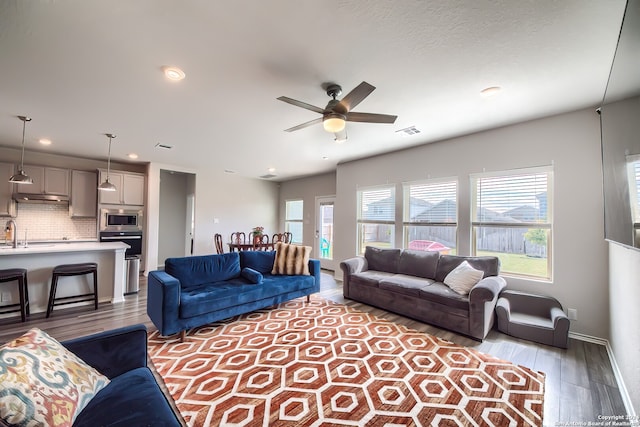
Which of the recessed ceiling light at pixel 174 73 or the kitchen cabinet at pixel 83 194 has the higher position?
the recessed ceiling light at pixel 174 73

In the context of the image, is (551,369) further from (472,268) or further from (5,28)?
(5,28)

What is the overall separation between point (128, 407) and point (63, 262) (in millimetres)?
3686

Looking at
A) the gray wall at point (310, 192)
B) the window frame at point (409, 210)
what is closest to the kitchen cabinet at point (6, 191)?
the gray wall at point (310, 192)

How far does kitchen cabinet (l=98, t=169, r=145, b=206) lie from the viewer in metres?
5.43

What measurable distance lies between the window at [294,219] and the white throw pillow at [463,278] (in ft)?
16.8

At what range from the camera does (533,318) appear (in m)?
3.04

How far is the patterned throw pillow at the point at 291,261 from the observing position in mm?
4059

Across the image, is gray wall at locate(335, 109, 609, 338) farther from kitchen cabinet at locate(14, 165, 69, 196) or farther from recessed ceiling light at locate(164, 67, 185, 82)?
kitchen cabinet at locate(14, 165, 69, 196)

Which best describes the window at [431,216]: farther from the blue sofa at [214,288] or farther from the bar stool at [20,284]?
the bar stool at [20,284]

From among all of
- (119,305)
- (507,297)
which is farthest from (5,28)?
(507,297)

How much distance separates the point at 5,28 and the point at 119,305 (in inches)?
138

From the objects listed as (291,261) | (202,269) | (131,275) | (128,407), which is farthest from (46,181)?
(128,407)

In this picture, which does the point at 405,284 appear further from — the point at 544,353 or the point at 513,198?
the point at 513,198

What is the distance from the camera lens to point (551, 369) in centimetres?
232
